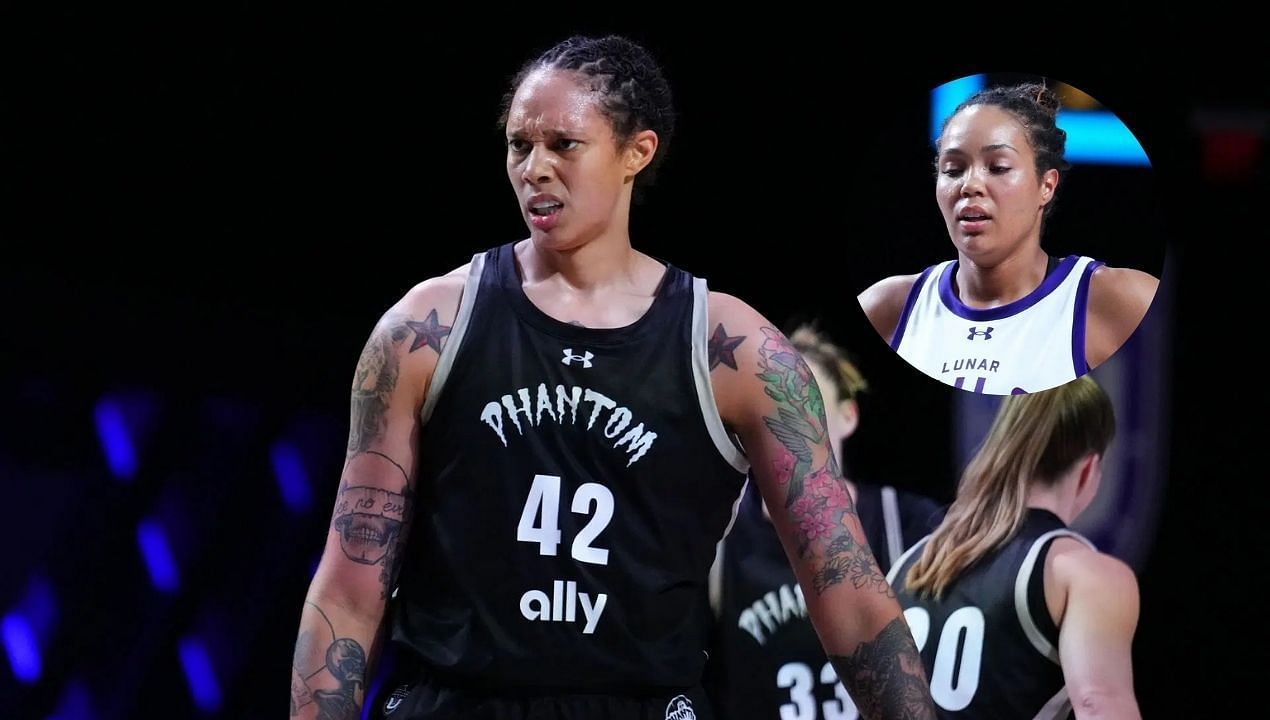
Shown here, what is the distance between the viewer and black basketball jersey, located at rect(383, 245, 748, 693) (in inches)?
74.1

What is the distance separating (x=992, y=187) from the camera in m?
2.99

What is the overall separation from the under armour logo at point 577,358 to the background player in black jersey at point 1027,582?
163 centimetres

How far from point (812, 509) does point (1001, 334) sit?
131 cm

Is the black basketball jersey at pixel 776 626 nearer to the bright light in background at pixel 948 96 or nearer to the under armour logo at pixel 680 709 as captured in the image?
the bright light in background at pixel 948 96

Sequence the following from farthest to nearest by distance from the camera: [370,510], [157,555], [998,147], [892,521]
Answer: [157,555], [892,521], [998,147], [370,510]

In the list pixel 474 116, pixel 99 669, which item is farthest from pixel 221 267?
pixel 99 669

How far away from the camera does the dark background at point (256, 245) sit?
3445mm

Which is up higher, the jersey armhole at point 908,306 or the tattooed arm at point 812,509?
the jersey armhole at point 908,306

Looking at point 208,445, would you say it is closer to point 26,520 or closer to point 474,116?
point 26,520

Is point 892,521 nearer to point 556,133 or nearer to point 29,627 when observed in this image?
point 556,133

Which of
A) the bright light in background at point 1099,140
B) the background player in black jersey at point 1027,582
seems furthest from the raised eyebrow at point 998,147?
the background player in black jersey at point 1027,582

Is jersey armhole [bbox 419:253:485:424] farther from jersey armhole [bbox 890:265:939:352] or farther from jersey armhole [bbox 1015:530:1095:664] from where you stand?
jersey armhole [bbox 1015:530:1095:664]

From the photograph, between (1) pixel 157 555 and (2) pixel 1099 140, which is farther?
(1) pixel 157 555

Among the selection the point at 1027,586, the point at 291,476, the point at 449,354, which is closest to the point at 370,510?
the point at 449,354
